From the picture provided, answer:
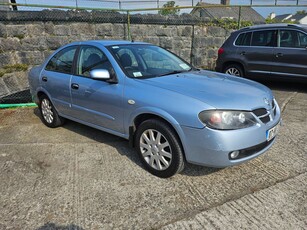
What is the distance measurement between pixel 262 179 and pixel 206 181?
635 millimetres

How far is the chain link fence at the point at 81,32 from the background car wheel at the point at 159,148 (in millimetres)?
4765

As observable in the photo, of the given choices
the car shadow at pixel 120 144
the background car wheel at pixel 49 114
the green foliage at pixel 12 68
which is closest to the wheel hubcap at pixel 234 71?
the car shadow at pixel 120 144

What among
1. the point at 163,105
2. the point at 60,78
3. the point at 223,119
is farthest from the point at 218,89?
the point at 60,78

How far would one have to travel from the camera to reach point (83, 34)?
798cm

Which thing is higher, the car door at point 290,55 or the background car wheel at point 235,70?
the car door at point 290,55

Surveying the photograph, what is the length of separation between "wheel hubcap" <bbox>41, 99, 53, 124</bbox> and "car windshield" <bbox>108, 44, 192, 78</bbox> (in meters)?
1.81

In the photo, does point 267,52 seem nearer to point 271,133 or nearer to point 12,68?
point 271,133

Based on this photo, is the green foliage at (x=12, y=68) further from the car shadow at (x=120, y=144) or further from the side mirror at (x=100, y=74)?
the side mirror at (x=100, y=74)

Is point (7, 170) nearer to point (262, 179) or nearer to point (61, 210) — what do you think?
point (61, 210)

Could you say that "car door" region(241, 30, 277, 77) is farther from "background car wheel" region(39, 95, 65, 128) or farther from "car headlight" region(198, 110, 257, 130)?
"background car wheel" region(39, 95, 65, 128)

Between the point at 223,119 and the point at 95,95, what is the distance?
183 centimetres

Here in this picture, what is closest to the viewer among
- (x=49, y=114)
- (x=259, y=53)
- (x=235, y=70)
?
(x=49, y=114)

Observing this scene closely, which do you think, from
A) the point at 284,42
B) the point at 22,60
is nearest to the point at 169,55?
the point at 284,42

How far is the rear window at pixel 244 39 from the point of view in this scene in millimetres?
7498
